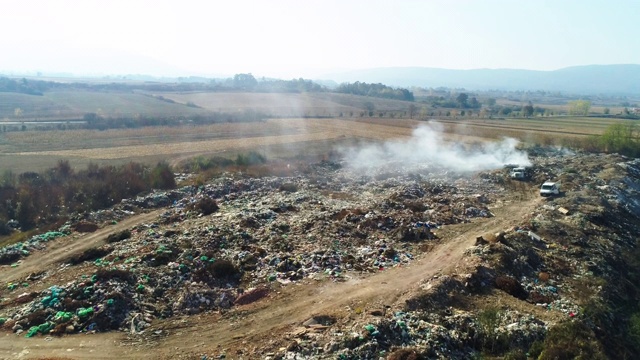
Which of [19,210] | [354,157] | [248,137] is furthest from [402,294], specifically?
[248,137]

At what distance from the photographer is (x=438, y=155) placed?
40.6m

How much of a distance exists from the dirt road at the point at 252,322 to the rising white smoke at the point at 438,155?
21316mm

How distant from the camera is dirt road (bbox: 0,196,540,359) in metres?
10.8

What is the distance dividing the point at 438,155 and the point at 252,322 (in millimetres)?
31999

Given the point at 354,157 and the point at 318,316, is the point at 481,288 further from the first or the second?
the point at 354,157

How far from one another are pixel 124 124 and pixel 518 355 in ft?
192

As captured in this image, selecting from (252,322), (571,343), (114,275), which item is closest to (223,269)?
(252,322)

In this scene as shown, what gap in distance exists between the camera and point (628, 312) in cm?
1355

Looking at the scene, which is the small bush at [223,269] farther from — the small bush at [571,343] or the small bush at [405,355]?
the small bush at [571,343]

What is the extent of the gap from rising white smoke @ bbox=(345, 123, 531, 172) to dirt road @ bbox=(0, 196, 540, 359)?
21316 mm

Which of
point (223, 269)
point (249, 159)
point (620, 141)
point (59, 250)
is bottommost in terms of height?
point (59, 250)

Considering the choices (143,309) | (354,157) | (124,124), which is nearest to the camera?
(143,309)

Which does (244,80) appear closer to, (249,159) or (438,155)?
(438,155)

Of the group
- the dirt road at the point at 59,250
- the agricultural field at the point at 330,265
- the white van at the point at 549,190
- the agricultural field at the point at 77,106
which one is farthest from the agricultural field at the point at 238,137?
the white van at the point at 549,190
